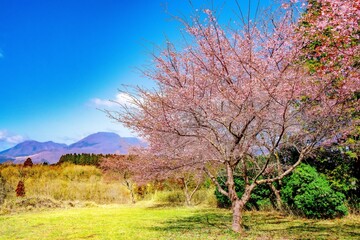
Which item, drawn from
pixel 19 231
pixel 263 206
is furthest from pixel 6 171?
pixel 263 206

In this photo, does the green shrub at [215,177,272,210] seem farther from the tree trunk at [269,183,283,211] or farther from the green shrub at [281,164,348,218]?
the green shrub at [281,164,348,218]

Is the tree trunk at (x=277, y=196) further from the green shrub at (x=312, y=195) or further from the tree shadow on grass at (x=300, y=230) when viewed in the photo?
the tree shadow on grass at (x=300, y=230)

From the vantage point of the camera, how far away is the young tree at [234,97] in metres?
6.94

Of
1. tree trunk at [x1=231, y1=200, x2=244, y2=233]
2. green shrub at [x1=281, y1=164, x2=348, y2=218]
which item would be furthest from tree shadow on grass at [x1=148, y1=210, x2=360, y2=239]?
green shrub at [x1=281, y1=164, x2=348, y2=218]

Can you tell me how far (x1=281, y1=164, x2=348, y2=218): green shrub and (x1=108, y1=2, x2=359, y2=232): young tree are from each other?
111 inches

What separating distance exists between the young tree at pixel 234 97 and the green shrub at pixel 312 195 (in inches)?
111

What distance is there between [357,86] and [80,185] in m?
17.5

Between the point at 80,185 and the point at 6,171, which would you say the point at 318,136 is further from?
the point at 6,171

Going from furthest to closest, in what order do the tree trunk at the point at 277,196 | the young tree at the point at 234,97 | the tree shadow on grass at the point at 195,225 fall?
the tree trunk at the point at 277,196 < the tree shadow on grass at the point at 195,225 < the young tree at the point at 234,97

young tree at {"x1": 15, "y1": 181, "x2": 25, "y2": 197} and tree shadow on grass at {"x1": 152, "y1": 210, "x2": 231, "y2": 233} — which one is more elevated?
young tree at {"x1": 15, "y1": 181, "x2": 25, "y2": 197}

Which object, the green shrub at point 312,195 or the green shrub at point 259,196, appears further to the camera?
the green shrub at point 259,196

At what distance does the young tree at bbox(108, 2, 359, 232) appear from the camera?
694 centimetres

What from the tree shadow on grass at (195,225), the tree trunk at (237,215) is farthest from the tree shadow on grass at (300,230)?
the tree trunk at (237,215)

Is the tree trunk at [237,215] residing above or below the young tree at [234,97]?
below
